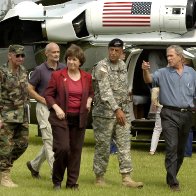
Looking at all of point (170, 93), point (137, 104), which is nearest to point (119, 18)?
point (137, 104)

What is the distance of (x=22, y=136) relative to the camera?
9.21m

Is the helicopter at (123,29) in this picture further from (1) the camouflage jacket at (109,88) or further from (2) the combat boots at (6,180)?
(2) the combat boots at (6,180)

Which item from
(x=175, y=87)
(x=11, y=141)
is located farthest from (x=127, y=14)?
(x=11, y=141)

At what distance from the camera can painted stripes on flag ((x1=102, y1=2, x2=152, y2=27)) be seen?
13586 mm

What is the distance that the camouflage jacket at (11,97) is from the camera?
9.05 metres

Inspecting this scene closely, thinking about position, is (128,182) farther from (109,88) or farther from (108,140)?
(109,88)

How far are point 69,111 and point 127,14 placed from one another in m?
5.34

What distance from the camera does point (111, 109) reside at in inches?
354

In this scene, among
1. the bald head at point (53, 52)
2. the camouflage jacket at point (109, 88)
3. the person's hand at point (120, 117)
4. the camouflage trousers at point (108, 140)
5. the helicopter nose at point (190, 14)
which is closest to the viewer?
the person's hand at point (120, 117)

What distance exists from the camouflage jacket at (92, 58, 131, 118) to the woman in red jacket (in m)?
0.19

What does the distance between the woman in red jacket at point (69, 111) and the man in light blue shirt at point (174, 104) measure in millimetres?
913

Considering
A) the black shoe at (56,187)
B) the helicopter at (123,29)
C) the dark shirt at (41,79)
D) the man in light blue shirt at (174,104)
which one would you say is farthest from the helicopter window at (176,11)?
the black shoe at (56,187)

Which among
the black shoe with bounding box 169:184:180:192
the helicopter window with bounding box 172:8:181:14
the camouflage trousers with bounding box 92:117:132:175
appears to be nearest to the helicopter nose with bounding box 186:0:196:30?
the helicopter window with bounding box 172:8:181:14

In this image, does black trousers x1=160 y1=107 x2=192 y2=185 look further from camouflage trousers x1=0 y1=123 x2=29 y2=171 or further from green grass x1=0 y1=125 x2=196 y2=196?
camouflage trousers x1=0 y1=123 x2=29 y2=171
